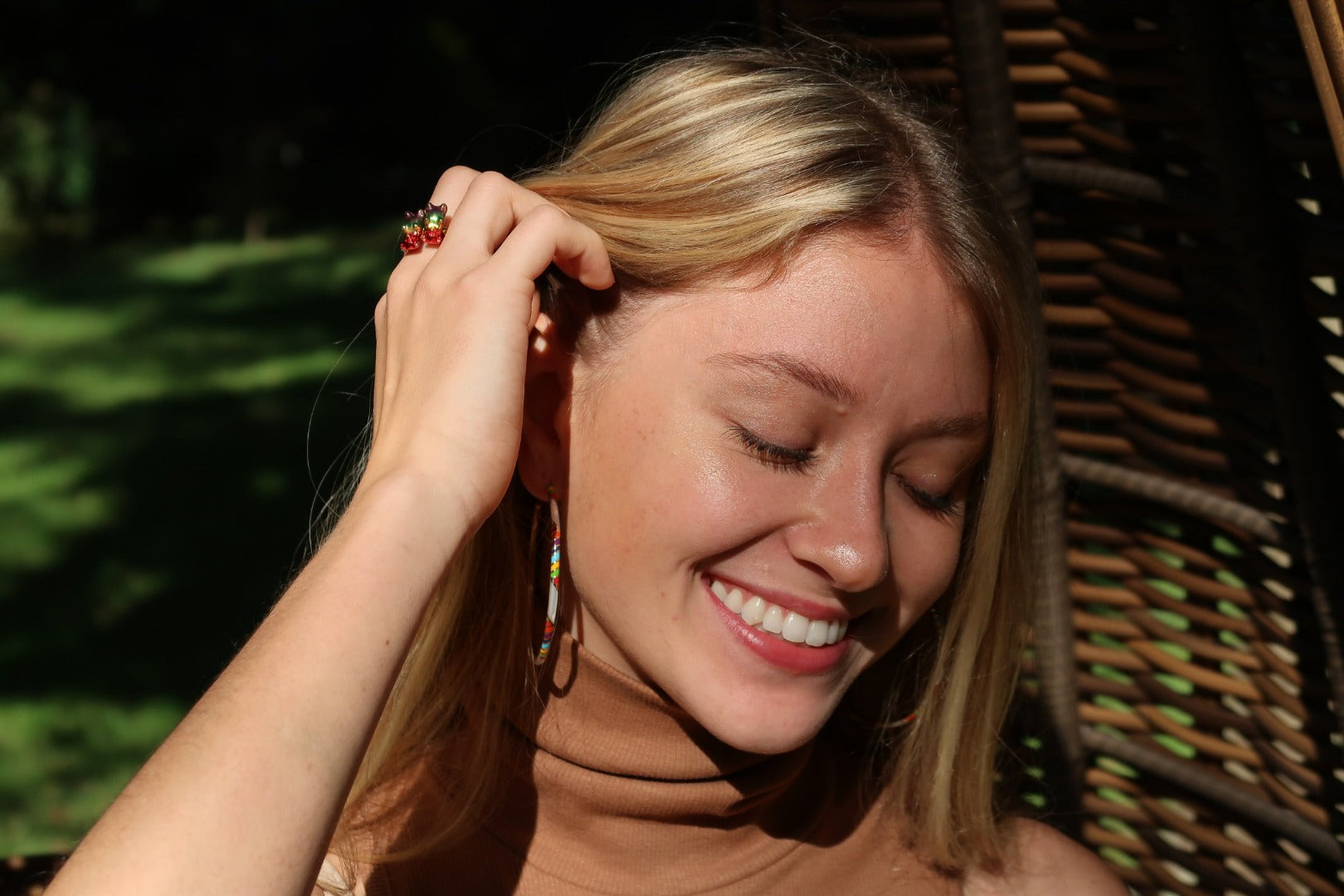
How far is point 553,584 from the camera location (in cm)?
216

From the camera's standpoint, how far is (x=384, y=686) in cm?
174

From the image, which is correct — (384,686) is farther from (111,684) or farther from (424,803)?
(111,684)

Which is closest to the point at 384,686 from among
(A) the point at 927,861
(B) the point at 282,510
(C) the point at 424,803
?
(C) the point at 424,803

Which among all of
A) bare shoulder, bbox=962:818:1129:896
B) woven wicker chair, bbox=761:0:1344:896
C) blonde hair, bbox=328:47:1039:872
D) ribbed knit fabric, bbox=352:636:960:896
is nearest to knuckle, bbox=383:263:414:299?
blonde hair, bbox=328:47:1039:872

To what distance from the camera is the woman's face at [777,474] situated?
195 centimetres

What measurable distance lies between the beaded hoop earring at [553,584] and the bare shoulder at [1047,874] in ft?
2.88

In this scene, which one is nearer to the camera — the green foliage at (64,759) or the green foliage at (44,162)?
the green foliage at (64,759)

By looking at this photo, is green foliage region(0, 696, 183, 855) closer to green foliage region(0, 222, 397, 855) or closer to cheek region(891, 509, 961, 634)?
green foliage region(0, 222, 397, 855)

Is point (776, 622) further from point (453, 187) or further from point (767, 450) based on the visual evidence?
point (453, 187)

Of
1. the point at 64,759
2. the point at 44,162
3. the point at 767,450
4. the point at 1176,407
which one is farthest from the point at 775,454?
the point at 44,162

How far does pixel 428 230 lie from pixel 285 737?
2.83 ft

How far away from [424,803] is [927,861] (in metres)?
0.88

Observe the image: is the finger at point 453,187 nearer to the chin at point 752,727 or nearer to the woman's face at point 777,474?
the woman's face at point 777,474

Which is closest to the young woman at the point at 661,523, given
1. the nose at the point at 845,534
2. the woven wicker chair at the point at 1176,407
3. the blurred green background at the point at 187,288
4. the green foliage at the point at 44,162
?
the nose at the point at 845,534
